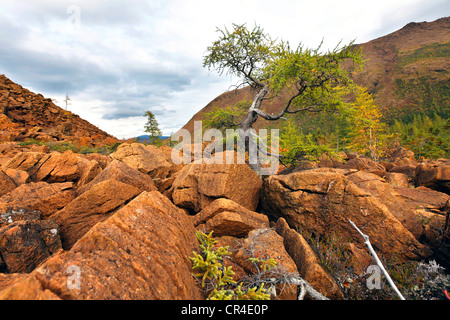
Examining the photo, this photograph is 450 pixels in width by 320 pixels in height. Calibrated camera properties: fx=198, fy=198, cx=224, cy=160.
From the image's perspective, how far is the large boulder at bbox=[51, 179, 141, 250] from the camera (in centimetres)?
479

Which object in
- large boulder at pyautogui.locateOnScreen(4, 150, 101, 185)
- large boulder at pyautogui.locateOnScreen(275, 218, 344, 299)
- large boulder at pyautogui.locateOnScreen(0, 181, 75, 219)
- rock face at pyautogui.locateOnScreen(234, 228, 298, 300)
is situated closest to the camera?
rock face at pyautogui.locateOnScreen(234, 228, 298, 300)

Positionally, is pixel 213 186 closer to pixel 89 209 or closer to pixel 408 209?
pixel 89 209

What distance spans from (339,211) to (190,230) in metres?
4.23

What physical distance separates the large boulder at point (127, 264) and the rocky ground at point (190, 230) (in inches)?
0.5

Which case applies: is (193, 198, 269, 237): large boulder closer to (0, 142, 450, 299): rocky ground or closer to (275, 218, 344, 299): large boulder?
(0, 142, 450, 299): rocky ground

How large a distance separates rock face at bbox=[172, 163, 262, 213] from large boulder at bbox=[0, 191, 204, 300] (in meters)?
2.64

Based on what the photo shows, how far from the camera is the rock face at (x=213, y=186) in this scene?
6605 mm

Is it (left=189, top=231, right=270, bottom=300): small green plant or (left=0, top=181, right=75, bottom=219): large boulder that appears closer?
(left=189, top=231, right=270, bottom=300): small green plant

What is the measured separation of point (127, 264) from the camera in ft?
8.86

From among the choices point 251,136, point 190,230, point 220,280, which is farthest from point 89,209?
point 251,136

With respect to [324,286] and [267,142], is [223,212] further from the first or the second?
[267,142]

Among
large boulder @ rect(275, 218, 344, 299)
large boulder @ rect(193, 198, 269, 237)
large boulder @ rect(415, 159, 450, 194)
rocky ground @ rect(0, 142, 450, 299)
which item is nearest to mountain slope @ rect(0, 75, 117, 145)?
rocky ground @ rect(0, 142, 450, 299)

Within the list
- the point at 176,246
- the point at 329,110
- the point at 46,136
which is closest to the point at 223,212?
the point at 176,246

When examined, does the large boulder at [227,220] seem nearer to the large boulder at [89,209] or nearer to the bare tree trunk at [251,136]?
the large boulder at [89,209]
